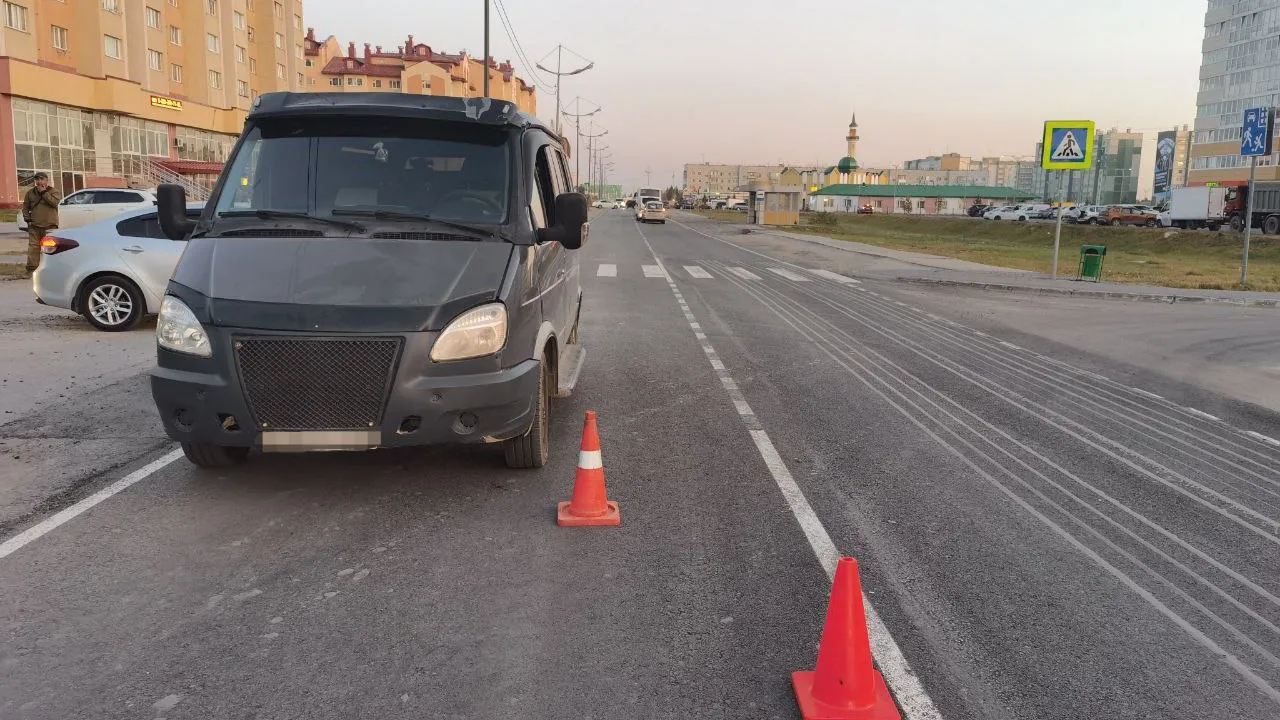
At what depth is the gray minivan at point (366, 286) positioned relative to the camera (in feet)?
15.3

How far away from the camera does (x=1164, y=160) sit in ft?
408

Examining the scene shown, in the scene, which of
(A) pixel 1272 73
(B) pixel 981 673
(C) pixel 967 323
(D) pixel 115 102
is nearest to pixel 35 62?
(D) pixel 115 102

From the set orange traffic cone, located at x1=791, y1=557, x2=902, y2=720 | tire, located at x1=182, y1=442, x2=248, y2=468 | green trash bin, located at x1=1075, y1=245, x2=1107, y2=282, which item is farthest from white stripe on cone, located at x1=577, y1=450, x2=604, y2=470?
green trash bin, located at x1=1075, y1=245, x2=1107, y2=282

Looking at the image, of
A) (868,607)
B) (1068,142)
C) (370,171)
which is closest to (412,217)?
(370,171)

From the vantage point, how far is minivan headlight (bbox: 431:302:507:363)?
188 inches

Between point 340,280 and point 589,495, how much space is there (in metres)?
1.71

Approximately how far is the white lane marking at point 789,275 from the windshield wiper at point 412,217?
15.6m

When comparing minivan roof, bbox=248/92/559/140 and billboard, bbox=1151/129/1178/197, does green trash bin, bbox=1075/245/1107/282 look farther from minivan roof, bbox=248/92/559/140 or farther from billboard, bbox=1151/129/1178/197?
billboard, bbox=1151/129/1178/197

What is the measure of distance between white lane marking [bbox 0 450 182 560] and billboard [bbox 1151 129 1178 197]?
134 meters

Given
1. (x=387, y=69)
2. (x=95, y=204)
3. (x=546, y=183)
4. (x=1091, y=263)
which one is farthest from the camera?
(x=387, y=69)

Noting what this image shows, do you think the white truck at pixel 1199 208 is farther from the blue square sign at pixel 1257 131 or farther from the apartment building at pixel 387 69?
the apartment building at pixel 387 69

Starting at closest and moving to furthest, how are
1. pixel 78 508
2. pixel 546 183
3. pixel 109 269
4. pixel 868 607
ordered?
pixel 868 607
pixel 78 508
pixel 546 183
pixel 109 269

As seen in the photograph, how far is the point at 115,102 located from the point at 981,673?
57.0 meters

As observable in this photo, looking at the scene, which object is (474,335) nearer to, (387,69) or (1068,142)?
(1068,142)
